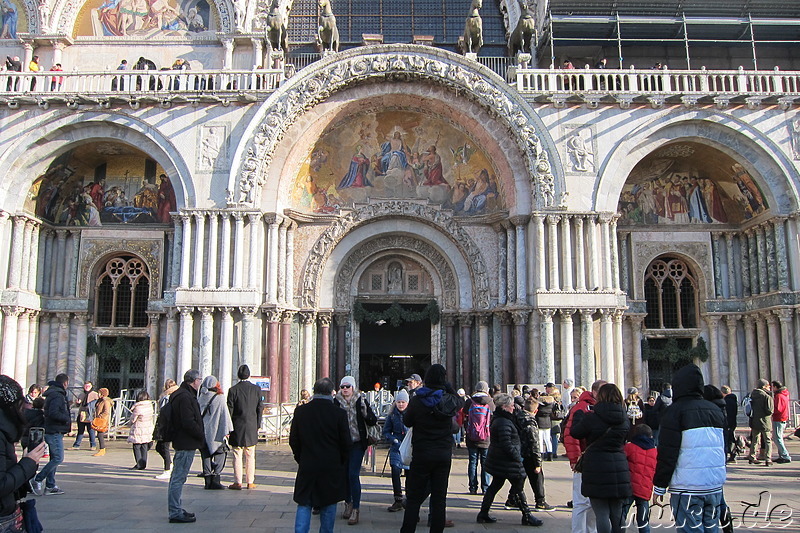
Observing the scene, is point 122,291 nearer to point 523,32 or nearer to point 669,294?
point 523,32

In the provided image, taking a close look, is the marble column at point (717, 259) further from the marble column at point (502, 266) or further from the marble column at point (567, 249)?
the marble column at point (502, 266)

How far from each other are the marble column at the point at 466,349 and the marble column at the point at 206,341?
8570 mm

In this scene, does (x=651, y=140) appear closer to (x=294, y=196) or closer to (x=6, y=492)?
(x=294, y=196)

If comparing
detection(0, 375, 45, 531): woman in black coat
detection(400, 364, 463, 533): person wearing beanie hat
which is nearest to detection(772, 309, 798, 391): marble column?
detection(400, 364, 463, 533): person wearing beanie hat

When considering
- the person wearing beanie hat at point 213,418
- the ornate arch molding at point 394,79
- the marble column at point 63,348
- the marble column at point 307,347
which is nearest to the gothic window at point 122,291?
the marble column at point 63,348

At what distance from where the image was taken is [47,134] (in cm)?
2261

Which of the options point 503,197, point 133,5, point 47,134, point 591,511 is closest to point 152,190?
point 47,134

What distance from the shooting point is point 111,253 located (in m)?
25.0

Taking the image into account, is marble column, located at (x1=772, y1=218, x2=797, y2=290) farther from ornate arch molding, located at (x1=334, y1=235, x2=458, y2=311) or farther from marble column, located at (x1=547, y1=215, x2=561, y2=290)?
ornate arch molding, located at (x1=334, y1=235, x2=458, y2=311)

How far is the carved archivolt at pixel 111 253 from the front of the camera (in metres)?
24.8

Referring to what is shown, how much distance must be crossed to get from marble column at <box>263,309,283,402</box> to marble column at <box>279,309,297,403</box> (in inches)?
9.5

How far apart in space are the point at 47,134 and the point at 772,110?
24.2 metres

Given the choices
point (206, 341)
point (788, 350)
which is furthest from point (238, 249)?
point (788, 350)

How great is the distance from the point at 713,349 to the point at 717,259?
3.30m
